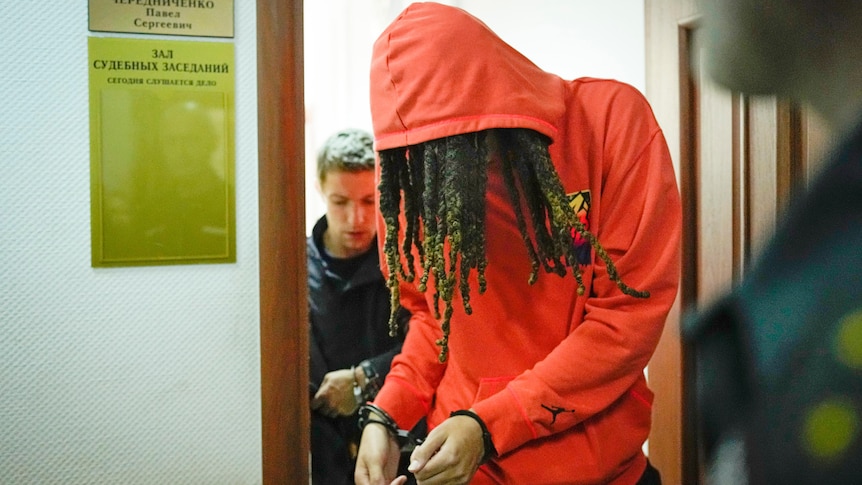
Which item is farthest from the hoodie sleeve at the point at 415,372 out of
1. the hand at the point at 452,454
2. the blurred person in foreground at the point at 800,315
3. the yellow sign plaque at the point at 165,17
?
the blurred person in foreground at the point at 800,315

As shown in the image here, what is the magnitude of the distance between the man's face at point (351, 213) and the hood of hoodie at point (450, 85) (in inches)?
34.0

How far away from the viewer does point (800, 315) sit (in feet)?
1.05

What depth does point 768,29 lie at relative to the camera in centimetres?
39

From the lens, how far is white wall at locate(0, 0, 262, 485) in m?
0.81

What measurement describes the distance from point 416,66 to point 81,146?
1.47 feet

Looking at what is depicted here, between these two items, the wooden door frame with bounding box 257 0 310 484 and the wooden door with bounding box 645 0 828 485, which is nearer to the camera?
the wooden door frame with bounding box 257 0 310 484

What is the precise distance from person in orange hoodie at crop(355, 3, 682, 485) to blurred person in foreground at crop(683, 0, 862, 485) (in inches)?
17.6

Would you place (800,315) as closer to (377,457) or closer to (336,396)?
(377,457)

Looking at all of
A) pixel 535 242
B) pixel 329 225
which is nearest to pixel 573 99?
pixel 535 242

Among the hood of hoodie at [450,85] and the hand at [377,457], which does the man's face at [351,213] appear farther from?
the hood of hoodie at [450,85]

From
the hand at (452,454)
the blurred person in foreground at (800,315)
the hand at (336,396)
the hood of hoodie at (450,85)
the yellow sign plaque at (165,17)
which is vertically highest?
the yellow sign plaque at (165,17)

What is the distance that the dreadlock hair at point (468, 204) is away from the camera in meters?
0.84

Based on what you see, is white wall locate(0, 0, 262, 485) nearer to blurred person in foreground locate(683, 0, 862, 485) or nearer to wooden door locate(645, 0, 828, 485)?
blurred person in foreground locate(683, 0, 862, 485)

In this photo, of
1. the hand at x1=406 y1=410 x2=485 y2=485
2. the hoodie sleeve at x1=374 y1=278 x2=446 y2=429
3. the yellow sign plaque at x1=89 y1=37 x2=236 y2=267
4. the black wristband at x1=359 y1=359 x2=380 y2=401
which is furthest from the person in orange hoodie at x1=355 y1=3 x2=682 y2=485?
the black wristband at x1=359 y1=359 x2=380 y2=401
